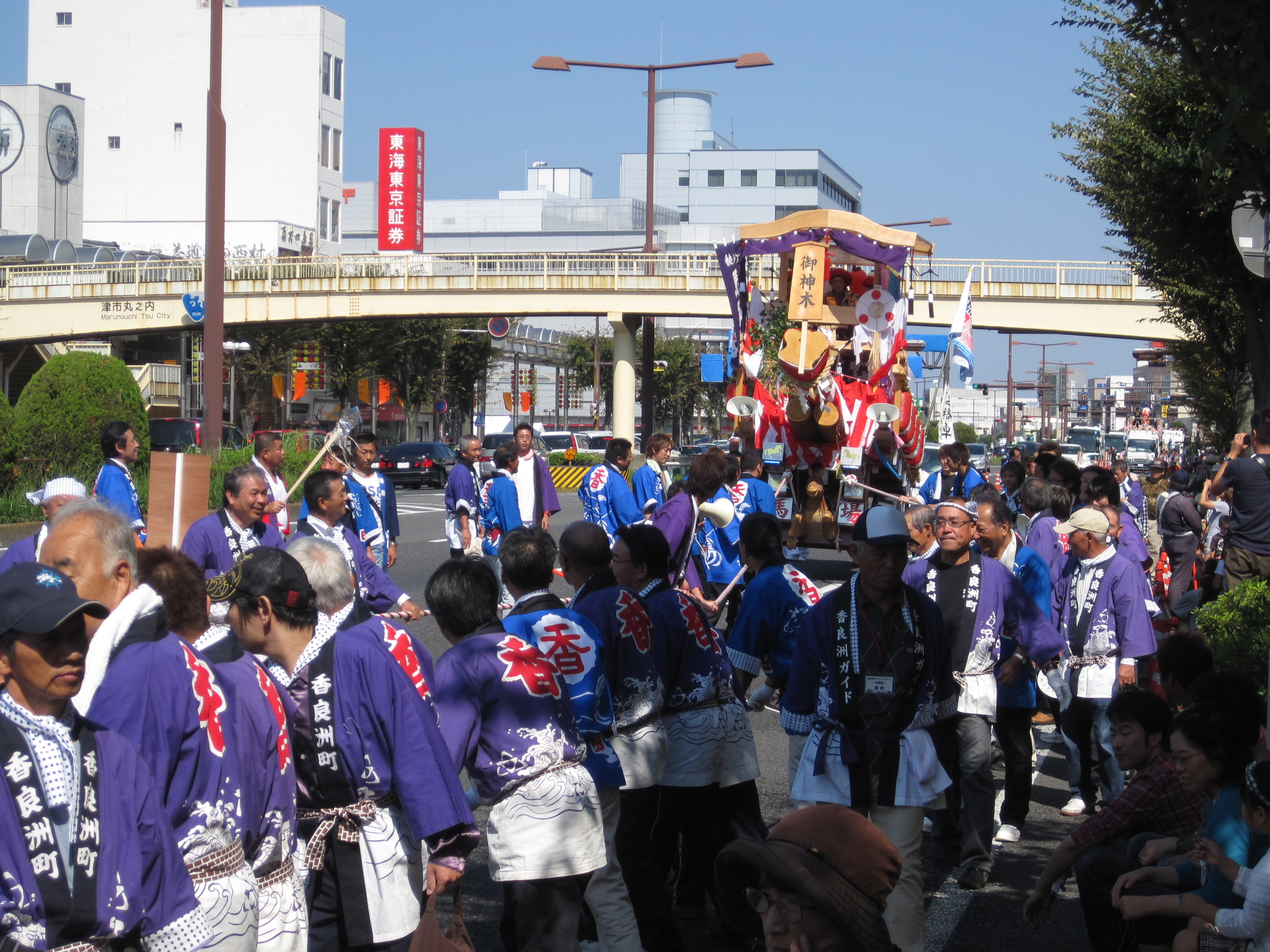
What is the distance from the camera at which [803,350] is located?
14.2 meters

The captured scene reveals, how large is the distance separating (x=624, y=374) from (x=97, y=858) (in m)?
34.7

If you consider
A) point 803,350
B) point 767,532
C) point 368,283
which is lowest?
point 767,532

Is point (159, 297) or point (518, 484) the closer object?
point (518, 484)

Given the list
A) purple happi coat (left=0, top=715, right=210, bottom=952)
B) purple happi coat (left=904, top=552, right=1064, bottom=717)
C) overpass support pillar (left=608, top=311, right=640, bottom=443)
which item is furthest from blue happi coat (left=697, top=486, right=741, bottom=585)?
overpass support pillar (left=608, top=311, right=640, bottom=443)

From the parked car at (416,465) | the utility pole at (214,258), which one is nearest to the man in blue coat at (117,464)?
the utility pole at (214,258)

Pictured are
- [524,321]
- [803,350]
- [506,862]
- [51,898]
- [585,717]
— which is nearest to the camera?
[51,898]

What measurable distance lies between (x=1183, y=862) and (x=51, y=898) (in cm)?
349

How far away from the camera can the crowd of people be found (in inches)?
106

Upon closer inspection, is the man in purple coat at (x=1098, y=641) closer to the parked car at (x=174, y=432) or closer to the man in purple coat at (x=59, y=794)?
the man in purple coat at (x=59, y=794)

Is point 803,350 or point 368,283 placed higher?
point 368,283

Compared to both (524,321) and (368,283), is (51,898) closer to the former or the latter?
(368,283)

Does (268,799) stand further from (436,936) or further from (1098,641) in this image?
(1098,641)

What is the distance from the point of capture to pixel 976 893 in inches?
234

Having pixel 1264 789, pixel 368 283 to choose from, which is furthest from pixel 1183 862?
pixel 368 283
